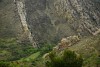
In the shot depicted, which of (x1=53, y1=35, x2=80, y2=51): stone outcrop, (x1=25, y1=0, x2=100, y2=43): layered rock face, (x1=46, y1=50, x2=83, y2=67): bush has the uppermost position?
(x1=46, y1=50, x2=83, y2=67): bush

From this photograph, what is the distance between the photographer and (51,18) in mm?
177250

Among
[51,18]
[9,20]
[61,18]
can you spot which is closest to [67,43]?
[61,18]

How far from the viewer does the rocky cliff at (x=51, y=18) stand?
166m

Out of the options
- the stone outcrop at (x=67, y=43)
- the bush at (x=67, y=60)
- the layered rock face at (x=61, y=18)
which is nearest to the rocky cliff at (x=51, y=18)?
the layered rock face at (x=61, y=18)

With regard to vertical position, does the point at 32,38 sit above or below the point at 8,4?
below

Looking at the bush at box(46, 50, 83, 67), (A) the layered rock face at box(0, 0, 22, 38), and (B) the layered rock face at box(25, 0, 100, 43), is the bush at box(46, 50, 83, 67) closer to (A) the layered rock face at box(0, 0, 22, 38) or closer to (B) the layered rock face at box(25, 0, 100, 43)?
(B) the layered rock face at box(25, 0, 100, 43)

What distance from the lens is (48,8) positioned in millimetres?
181750

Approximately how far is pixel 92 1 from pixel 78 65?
107 m

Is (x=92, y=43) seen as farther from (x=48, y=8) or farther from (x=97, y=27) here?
(x=48, y=8)

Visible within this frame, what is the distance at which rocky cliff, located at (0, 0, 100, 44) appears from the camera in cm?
16588

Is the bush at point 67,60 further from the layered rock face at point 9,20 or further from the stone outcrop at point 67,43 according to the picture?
the layered rock face at point 9,20

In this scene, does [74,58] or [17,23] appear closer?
[74,58]

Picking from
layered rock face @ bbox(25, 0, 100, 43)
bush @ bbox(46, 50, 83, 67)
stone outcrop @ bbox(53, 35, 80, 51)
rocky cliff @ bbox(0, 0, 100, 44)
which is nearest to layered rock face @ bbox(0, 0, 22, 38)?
rocky cliff @ bbox(0, 0, 100, 44)

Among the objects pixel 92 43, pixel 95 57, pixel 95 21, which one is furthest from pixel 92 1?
pixel 95 57
